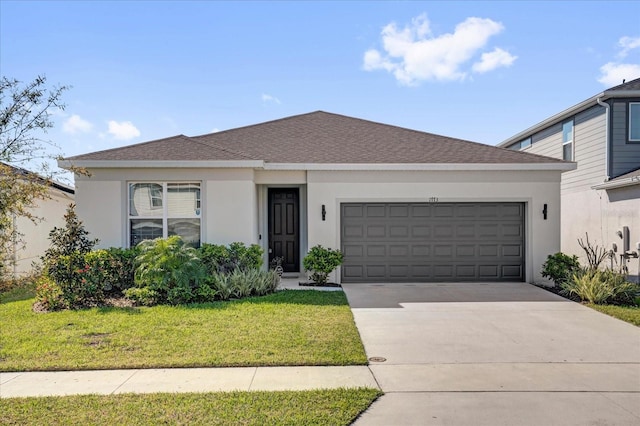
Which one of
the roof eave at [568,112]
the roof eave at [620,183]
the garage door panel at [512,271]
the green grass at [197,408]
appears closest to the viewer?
the green grass at [197,408]

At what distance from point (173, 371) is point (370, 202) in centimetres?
728

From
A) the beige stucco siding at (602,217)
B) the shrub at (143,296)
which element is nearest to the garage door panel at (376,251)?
the shrub at (143,296)

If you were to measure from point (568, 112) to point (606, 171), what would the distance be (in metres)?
2.64

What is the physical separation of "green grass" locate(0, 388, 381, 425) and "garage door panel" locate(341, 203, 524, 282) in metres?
7.09

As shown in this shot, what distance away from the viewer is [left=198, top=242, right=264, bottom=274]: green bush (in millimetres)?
9906

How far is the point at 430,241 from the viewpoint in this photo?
1157 cm

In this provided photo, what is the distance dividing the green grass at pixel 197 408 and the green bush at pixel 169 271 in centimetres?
442

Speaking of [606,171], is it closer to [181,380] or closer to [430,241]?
[430,241]

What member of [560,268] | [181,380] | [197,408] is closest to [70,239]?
[181,380]

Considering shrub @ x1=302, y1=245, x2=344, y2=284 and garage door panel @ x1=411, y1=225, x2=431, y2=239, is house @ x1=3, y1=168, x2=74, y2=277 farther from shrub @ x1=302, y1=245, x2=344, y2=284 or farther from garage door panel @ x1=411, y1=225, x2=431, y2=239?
garage door panel @ x1=411, y1=225, x2=431, y2=239

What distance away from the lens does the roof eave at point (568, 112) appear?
43.5 ft

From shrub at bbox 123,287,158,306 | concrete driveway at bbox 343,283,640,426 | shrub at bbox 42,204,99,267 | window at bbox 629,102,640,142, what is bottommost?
concrete driveway at bbox 343,283,640,426

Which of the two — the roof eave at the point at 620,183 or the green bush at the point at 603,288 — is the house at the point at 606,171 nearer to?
the roof eave at the point at 620,183

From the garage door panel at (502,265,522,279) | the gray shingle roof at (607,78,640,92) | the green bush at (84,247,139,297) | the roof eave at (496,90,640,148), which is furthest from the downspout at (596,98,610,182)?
the green bush at (84,247,139,297)
